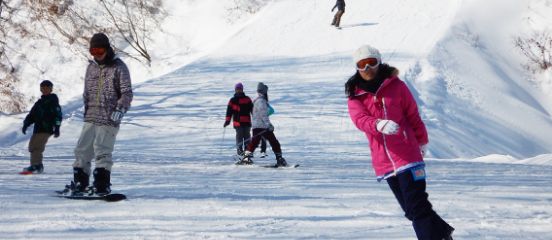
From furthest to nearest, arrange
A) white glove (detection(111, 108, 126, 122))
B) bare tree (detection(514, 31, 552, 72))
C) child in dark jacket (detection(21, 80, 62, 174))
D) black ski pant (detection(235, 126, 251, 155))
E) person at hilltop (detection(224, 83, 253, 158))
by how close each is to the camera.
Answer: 1. bare tree (detection(514, 31, 552, 72))
2. black ski pant (detection(235, 126, 251, 155))
3. person at hilltop (detection(224, 83, 253, 158))
4. child in dark jacket (detection(21, 80, 62, 174))
5. white glove (detection(111, 108, 126, 122))

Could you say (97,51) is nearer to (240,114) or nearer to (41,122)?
(41,122)

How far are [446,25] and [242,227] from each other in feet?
77.1

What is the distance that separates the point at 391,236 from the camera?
5328mm

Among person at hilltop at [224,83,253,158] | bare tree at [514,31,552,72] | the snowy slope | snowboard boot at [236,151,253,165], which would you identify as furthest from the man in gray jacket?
bare tree at [514,31,552,72]

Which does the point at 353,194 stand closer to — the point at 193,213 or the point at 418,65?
the point at 193,213

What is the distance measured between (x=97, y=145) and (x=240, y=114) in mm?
6204

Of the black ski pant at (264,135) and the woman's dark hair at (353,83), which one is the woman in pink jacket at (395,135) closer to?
the woman's dark hair at (353,83)

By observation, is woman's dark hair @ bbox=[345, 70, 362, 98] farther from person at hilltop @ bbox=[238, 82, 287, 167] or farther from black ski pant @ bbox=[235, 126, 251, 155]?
black ski pant @ bbox=[235, 126, 251, 155]

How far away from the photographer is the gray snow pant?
22.3 feet

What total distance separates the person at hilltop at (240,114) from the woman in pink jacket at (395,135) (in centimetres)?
809

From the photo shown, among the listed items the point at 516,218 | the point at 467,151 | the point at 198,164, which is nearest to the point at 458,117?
the point at 467,151

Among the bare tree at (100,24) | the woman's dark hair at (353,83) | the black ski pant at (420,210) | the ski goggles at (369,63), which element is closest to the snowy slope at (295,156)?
the black ski pant at (420,210)

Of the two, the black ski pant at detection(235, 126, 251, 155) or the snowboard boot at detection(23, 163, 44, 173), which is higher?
the black ski pant at detection(235, 126, 251, 155)

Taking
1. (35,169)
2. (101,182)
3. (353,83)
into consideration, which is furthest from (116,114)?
(35,169)
